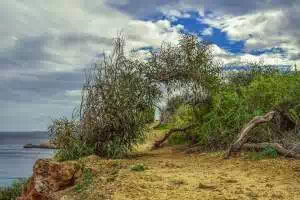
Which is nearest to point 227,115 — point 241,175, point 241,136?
point 241,136

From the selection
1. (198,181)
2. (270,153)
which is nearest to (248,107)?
(270,153)

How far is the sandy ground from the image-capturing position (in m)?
9.52

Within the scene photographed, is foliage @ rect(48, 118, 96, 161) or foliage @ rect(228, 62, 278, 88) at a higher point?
foliage @ rect(228, 62, 278, 88)

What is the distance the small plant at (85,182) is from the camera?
11.4 meters

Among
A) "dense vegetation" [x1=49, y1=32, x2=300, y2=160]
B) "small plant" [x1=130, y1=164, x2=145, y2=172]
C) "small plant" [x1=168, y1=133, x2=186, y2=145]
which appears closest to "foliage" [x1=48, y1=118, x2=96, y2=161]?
"dense vegetation" [x1=49, y1=32, x2=300, y2=160]

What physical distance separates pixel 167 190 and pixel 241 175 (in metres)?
2.00

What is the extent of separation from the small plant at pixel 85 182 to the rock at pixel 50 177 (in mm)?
290

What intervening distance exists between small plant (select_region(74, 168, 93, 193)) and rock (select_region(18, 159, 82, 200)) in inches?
11.4

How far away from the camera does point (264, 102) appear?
17.5 m

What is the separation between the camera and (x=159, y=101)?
67.3 ft

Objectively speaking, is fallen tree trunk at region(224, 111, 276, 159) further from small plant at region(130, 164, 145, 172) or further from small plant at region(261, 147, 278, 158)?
small plant at region(130, 164, 145, 172)

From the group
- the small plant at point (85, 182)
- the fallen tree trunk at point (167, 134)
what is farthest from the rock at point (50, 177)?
the fallen tree trunk at point (167, 134)

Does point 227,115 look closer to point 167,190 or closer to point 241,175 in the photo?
point 241,175

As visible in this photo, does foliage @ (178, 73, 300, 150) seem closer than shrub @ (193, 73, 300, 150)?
Yes
